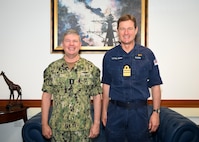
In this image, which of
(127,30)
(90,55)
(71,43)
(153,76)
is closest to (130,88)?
(153,76)

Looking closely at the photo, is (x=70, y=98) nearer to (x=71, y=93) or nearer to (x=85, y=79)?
(x=71, y=93)

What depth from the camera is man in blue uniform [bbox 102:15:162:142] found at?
5.64 feet

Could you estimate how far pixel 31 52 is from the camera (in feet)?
8.98

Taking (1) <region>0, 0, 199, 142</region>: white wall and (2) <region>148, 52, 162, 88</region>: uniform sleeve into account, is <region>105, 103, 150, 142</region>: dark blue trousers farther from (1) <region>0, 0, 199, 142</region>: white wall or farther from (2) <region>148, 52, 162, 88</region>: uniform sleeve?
(1) <region>0, 0, 199, 142</region>: white wall

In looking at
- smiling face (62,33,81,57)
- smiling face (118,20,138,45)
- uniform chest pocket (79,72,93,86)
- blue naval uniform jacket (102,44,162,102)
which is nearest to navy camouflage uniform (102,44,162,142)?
blue naval uniform jacket (102,44,162,102)

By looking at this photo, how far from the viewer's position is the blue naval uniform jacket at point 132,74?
1745 mm

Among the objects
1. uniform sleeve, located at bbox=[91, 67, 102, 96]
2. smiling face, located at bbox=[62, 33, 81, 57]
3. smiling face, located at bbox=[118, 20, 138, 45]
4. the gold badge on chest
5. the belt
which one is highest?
smiling face, located at bbox=[118, 20, 138, 45]

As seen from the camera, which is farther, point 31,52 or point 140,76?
point 31,52

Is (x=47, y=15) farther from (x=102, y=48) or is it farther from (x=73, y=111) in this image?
(x=73, y=111)

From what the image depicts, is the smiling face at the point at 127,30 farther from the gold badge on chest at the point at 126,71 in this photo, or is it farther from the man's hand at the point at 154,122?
the man's hand at the point at 154,122

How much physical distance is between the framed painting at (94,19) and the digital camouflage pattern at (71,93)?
106 centimetres

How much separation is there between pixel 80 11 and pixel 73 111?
1473mm

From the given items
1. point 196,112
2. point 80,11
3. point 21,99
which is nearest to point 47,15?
point 80,11

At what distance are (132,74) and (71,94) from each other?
50cm
